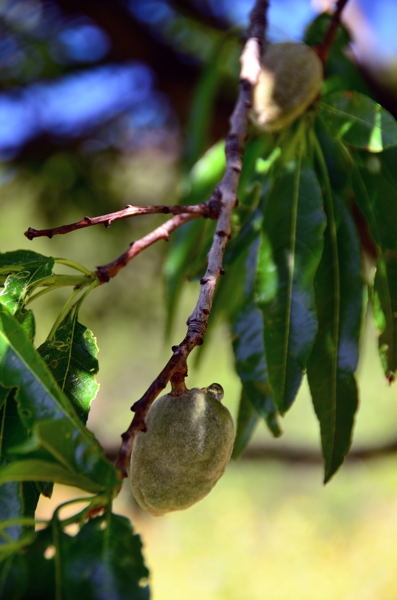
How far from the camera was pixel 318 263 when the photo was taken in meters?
0.90

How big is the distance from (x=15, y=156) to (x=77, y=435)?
1.74 meters

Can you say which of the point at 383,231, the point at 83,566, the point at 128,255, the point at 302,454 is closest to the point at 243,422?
the point at 383,231

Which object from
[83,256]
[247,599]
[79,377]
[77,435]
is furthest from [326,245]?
[247,599]

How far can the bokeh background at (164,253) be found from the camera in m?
1.91

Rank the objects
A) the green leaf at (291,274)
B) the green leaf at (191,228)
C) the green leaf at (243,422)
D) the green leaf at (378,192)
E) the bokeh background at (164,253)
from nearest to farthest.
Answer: the green leaf at (291,274)
the green leaf at (378,192)
the green leaf at (243,422)
the green leaf at (191,228)
the bokeh background at (164,253)

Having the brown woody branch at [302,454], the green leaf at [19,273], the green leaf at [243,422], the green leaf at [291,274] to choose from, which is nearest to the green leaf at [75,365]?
the green leaf at [19,273]

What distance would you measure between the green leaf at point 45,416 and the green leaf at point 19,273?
6 cm

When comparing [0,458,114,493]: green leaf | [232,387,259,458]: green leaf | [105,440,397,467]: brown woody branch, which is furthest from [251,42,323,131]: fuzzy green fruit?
[105,440,397,467]: brown woody branch

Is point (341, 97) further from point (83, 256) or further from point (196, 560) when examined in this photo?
point (196, 560)

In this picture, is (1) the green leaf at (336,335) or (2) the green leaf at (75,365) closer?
(2) the green leaf at (75,365)

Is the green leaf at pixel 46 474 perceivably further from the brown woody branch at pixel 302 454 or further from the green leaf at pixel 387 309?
the brown woody branch at pixel 302 454

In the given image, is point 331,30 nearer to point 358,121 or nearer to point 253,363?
point 358,121

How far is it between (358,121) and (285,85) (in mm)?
101

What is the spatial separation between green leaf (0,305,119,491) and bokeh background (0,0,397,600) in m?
0.59
